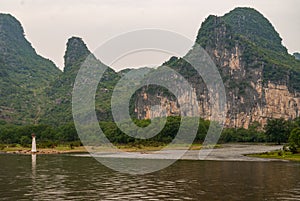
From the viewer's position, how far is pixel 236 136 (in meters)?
139

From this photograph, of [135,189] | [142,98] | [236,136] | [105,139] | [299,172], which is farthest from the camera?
[142,98]

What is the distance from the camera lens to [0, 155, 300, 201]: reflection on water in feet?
87.3

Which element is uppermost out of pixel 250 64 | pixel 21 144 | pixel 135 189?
pixel 250 64

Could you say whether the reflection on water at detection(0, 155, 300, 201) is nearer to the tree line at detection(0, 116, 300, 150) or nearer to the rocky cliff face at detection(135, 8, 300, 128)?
the tree line at detection(0, 116, 300, 150)

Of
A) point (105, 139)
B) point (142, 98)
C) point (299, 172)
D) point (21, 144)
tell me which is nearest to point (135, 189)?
point (299, 172)

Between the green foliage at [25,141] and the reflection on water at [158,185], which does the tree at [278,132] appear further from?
the reflection on water at [158,185]

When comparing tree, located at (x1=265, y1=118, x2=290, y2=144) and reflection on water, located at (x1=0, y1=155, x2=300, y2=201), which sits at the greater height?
tree, located at (x1=265, y1=118, x2=290, y2=144)

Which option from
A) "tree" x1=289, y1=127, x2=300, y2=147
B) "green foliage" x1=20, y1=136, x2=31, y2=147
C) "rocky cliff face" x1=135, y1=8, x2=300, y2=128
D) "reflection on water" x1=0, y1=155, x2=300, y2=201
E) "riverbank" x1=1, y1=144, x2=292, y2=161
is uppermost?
"rocky cliff face" x1=135, y1=8, x2=300, y2=128

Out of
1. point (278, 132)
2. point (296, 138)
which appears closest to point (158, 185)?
point (296, 138)

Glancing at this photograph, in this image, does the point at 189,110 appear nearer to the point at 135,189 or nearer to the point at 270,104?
the point at 270,104

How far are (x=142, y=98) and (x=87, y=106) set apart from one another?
974 inches

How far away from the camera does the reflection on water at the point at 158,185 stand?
26.6m

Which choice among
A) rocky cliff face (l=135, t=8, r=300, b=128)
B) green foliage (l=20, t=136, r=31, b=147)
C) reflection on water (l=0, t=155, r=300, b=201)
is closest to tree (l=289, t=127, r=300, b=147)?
reflection on water (l=0, t=155, r=300, b=201)

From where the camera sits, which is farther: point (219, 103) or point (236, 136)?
point (219, 103)
